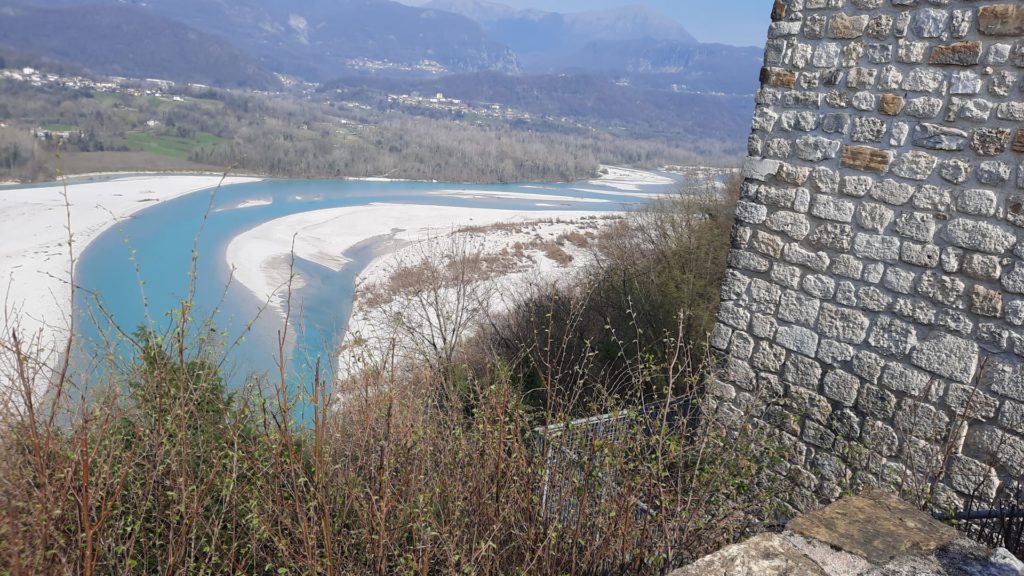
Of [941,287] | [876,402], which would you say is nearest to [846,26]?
[941,287]

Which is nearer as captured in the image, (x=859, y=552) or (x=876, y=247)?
(x=859, y=552)

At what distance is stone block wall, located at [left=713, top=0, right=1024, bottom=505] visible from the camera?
117 inches

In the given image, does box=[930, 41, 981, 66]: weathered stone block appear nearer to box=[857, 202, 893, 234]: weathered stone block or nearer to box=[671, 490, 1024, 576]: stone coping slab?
box=[857, 202, 893, 234]: weathered stone block

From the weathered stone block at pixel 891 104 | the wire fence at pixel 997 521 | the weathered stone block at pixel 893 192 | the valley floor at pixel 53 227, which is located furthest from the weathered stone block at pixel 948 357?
the valley floor at pixel 53 227

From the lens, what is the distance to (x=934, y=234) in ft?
10.3

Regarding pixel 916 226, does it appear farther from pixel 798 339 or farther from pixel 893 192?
pixel 798 339

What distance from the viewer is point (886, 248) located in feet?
10.8

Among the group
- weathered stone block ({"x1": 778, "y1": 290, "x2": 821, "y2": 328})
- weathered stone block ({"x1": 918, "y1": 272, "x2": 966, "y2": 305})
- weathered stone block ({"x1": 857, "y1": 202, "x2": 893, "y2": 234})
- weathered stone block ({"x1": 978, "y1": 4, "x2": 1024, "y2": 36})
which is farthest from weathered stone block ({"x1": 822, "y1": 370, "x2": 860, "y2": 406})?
weathered stone block ({"x1": 978, "y1": 4, "x2": 1024, "y2": 36})

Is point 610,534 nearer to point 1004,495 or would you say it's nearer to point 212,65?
point 1004,495

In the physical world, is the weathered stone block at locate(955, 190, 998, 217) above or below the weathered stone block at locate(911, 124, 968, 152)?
below

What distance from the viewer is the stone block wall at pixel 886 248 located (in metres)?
2.96

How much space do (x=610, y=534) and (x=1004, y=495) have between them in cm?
203

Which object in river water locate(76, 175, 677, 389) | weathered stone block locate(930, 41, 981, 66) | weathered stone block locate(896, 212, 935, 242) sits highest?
weathered stone block locate(930, 41, 981, 66)

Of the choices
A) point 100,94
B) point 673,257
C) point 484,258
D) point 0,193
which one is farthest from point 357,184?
point 100,94
